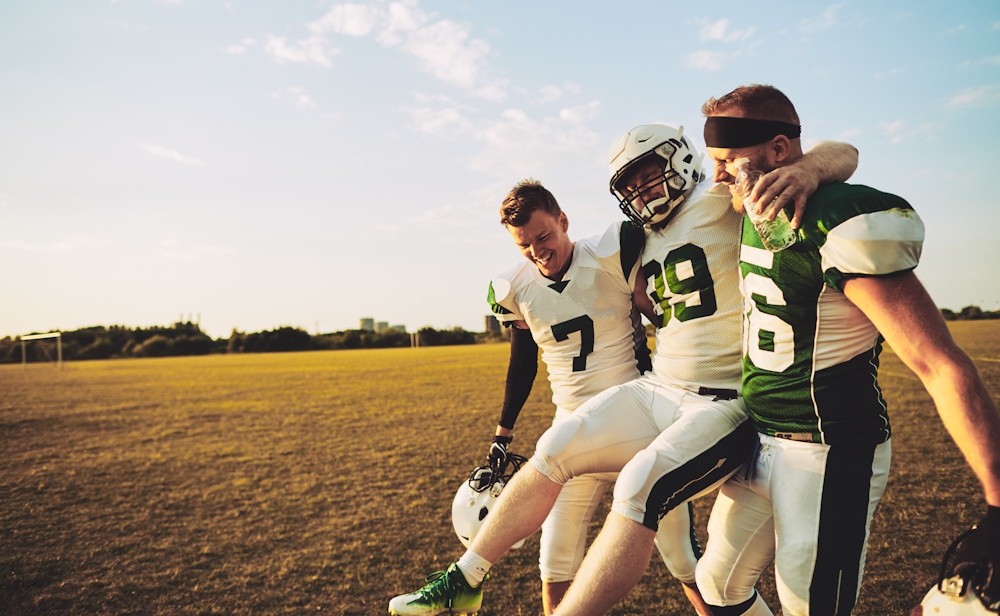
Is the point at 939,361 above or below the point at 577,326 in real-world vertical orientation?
below

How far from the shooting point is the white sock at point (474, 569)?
8.97 feet

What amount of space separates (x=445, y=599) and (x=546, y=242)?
171cm

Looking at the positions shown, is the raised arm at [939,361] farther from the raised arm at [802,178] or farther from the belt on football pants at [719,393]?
the belt on football pants at [719,393]

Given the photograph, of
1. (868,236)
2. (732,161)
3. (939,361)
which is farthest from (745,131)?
(939,361)

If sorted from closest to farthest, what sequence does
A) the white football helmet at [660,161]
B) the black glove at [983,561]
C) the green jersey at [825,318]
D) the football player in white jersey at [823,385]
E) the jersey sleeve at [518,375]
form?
the black glove at [983,561] → the football player in white jersey at [823,385] → the green jersey at [825,318] → the white football helmet at [660,161] → the jersey sleeve at [518,375]

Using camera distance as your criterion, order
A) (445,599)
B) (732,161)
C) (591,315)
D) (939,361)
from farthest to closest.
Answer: (591,315)
(445,599)
(732,161)
(939,361)

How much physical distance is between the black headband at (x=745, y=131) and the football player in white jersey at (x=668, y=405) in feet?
0.68

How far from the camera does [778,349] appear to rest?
2422mm

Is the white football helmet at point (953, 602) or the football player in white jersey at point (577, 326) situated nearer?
the white football helmet at point (953, 602)

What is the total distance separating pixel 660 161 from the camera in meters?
2.98

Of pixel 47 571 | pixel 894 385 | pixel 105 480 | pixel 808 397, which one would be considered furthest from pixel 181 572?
pixel 894 385

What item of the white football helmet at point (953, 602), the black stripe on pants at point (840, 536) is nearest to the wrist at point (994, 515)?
the white football helmet at point (953, 602)

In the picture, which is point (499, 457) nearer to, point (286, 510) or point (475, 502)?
point (475, 502)

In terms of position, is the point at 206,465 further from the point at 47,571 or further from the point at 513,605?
the point at 513,605
